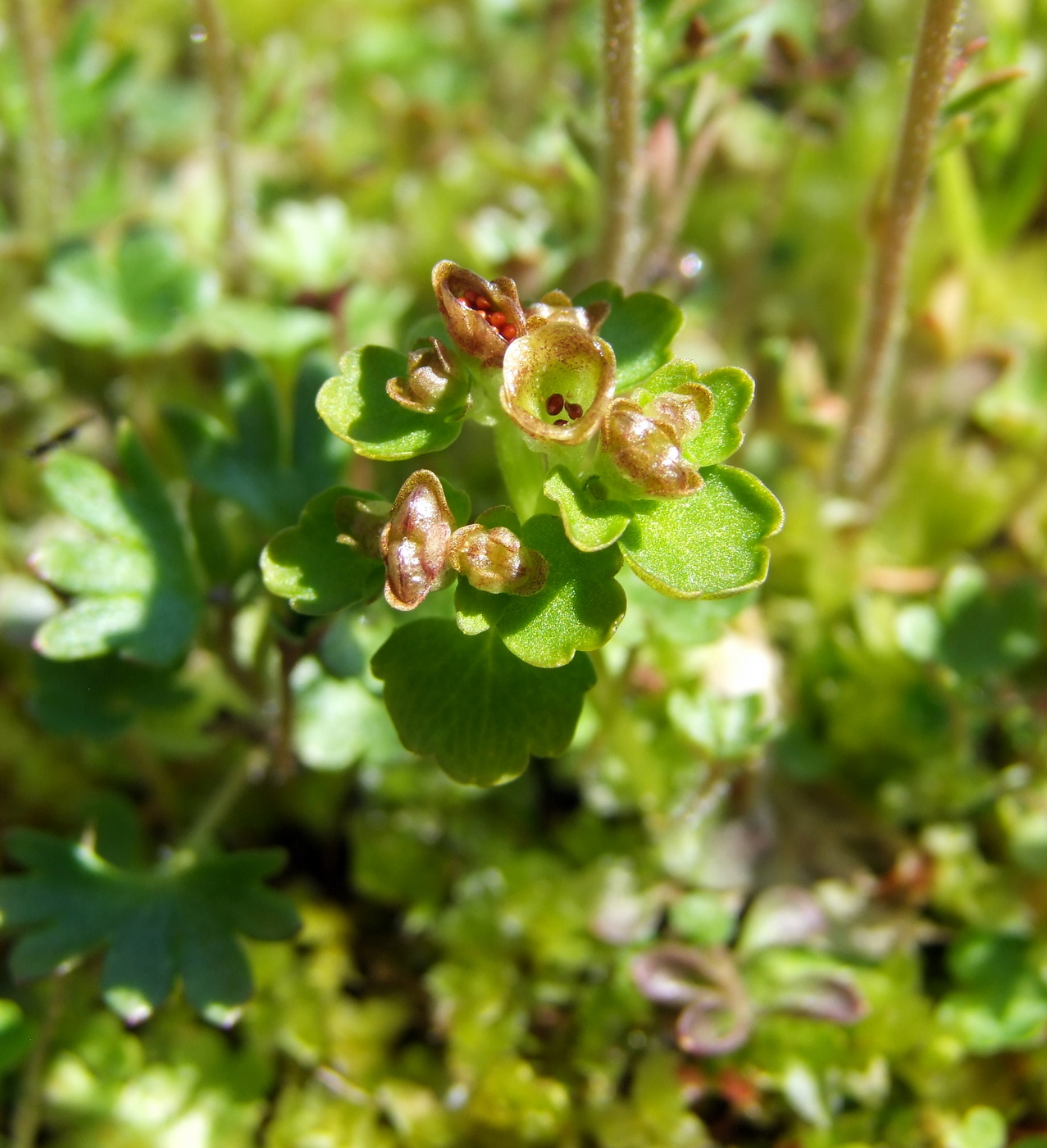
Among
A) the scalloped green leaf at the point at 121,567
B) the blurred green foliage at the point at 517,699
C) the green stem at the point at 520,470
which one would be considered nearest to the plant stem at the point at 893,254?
the blurred green foliage at the point at 517,699

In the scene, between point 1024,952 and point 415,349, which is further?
point 1024,952

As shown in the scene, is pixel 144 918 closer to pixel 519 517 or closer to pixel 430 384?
pixel 519 517

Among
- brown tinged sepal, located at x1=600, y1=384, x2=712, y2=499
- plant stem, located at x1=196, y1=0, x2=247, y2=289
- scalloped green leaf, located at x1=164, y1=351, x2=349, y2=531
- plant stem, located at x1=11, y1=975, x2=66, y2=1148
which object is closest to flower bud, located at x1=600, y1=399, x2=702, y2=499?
brown tinged sepal, located at x1=600, y1=384, x2=712, y2=499

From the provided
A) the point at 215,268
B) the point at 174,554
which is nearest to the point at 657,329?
the point at 174,554

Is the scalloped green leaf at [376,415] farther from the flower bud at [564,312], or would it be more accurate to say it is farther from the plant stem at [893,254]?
the plant stem at [893,254]

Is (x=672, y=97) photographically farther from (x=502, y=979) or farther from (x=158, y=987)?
(x=158, y=987)

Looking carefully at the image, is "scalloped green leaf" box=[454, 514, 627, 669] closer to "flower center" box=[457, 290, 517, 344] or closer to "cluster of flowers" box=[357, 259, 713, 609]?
"cluster of flowers" box=[357, 259, 713, 609]
